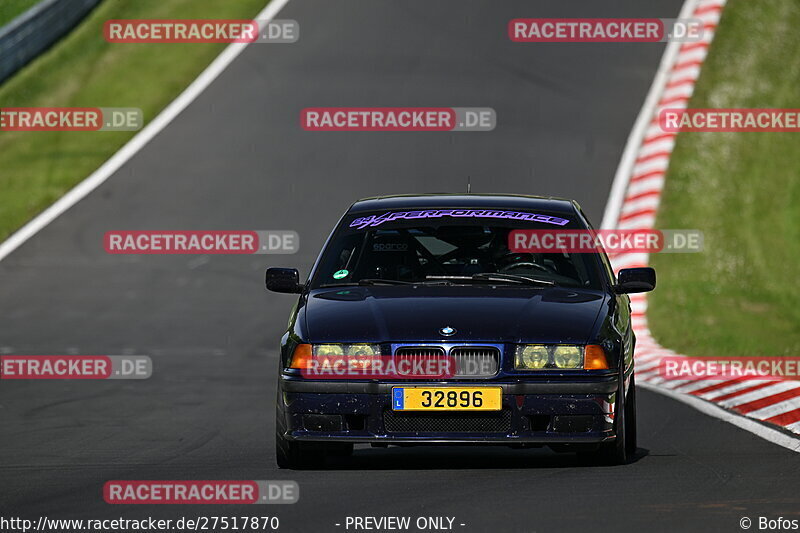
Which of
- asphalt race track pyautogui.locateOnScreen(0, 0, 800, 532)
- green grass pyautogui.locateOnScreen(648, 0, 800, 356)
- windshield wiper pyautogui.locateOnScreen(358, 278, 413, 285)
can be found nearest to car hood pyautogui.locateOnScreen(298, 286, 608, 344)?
windshield wiper pyautogui.locateOnScreen(358, 278, 413, 285)

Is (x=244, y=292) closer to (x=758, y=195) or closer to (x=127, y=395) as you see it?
(x=127, y=395)

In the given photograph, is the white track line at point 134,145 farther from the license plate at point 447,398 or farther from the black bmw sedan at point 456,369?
the license plate at point 447,398

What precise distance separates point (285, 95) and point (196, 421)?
14776 millimetres

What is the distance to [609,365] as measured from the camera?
834 centimetres

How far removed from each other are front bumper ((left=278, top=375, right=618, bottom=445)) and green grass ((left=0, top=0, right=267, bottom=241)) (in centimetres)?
1377

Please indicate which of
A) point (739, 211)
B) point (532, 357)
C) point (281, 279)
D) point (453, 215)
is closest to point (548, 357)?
point (532, 357)

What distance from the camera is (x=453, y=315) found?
8422 mm

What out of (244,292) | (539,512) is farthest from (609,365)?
(244,292)

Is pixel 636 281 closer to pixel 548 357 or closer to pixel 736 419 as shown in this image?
pixel 548 357

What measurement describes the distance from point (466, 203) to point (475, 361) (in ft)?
6.26

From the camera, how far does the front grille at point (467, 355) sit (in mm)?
8203

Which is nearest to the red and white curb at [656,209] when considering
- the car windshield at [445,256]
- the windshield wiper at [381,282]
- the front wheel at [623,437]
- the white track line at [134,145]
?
the front wheel at [623,437]

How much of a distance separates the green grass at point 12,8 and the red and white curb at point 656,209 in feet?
43.3

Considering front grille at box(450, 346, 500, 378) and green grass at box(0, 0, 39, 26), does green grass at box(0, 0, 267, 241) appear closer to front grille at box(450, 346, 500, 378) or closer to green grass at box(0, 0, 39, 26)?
green grass at box(0, 0, 39, 26)
